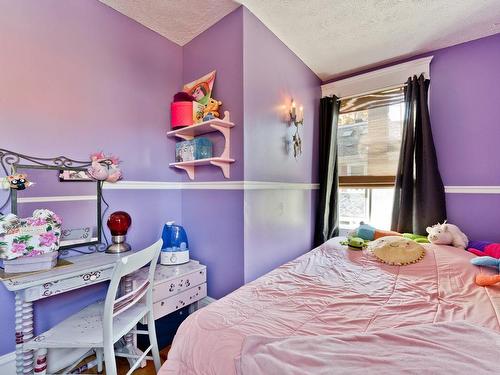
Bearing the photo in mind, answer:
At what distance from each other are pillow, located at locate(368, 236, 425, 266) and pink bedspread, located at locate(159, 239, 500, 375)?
5 centimetres

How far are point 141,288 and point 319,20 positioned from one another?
231 centimetres

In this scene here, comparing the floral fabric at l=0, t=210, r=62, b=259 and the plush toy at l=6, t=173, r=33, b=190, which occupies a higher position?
the plush toy at l=6, t=173, r=33, b=190

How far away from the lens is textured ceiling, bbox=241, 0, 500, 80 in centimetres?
166

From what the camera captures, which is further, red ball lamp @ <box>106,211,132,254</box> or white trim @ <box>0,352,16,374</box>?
red ball lamp @ <box>106,211,132,254</box>

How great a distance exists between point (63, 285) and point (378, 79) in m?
3.19

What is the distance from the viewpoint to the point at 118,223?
1.61 meters

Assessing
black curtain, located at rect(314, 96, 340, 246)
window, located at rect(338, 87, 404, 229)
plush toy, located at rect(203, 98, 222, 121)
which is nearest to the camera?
plush toy, located at rect(203, 98, 222, 121)

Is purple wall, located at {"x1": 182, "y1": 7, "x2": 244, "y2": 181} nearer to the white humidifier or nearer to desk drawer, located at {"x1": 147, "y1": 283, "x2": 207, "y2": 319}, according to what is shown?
the white humidifier

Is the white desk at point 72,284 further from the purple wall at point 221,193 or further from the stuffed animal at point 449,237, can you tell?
the stuffed animal at point 449,237

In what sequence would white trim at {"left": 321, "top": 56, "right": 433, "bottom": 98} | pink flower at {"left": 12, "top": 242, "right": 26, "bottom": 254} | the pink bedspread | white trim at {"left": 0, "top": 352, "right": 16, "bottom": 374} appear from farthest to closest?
white trim at {"left": 321, "top": 56, "right": 433, "bottom": 98} < white trim at {"left": 0, "top": 352, "right": 16, "bottom": 374} < pink flower at {"left": 12, "top": 242, "right": 26, "bottom": 254} < the pink bedspread

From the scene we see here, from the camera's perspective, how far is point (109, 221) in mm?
1618

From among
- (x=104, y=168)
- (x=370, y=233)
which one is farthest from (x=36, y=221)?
(x=370, y=233)

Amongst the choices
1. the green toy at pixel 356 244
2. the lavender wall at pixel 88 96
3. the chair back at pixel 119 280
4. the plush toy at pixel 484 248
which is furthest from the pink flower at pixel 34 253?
the plush toy at pixel 484 248

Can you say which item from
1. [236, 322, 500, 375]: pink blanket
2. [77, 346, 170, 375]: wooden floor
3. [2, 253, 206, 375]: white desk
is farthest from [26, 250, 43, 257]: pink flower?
[236, 322, 500, 375]: pink blanket
